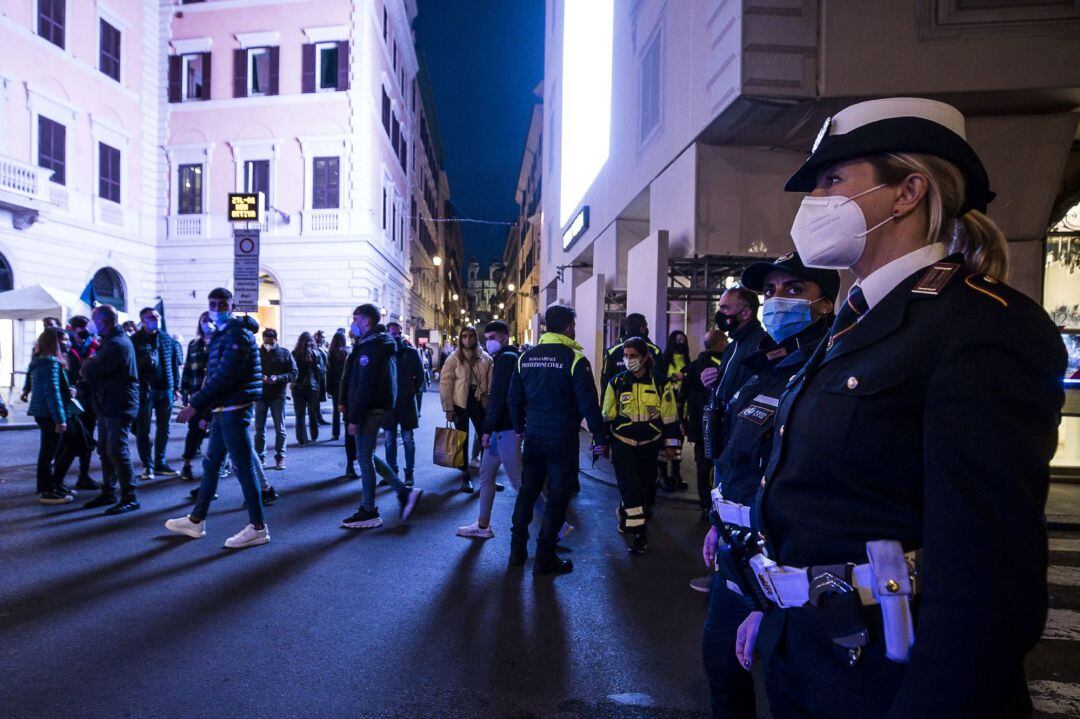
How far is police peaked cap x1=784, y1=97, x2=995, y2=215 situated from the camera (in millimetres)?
1326

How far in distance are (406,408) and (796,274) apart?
5.58 metres

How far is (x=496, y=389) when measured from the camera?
5.75 m

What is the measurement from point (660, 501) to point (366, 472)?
345 centimetres

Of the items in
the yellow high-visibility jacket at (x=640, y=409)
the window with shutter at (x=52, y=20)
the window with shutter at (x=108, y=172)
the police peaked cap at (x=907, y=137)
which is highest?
the window with shutter at (x=52, y=20)

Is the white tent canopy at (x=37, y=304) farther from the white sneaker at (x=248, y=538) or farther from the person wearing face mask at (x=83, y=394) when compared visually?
the white sneaker at (x=248, y=538)

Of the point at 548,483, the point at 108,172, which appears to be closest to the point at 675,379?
the point at 548,483

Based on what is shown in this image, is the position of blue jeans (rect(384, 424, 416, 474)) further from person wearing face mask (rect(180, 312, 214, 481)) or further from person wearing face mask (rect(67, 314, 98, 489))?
person wearing face mask (rect(67, 314, 98, 489))

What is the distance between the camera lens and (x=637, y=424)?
5461 millimetres

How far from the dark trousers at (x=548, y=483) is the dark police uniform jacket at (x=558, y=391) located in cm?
7

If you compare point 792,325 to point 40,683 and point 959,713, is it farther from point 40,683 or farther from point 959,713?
point 40,683

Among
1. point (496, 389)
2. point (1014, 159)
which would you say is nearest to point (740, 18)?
point (1014, 159)

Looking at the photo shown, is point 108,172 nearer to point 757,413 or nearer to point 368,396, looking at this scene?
point 368,396

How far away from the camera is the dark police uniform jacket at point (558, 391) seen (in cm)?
499

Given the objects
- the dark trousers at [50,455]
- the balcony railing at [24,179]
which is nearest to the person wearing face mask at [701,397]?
the dark trousers at [50,455]
